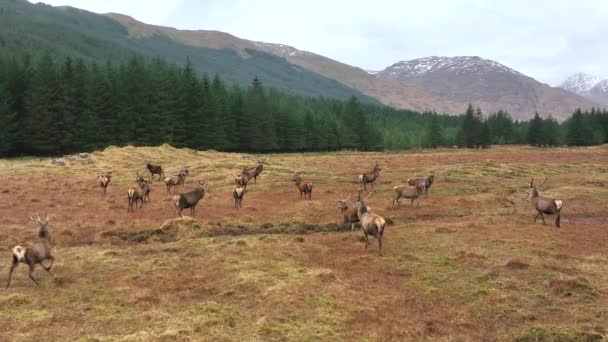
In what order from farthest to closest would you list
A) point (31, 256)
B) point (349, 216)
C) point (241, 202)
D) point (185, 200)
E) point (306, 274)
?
point (241, 202) < point (185, 200) < point (349, 216) < point (306, 274) < point (31, 256)

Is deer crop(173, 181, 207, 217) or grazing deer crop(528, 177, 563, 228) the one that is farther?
deer crop(173, 181, 207, 217)

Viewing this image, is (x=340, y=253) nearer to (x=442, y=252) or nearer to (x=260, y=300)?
(x=442, y=252)

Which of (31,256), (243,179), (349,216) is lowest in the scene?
(31,256)

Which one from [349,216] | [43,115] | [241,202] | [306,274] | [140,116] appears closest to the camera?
[306,274]

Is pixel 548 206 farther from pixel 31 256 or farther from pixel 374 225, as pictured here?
pixel 31 256

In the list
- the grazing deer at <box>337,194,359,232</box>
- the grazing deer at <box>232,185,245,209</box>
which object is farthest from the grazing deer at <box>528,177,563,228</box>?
the grazing deer at <box>232,185,245,209</box>

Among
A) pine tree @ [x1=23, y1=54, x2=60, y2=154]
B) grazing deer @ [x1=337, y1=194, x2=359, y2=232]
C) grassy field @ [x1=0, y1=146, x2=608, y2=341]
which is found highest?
pine tree @ [x1=23, y1=54, x2=60, y2=154]

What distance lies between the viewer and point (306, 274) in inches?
599

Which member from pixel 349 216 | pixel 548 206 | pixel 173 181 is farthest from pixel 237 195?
pixel 548 206

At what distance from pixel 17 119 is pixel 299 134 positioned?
54.3m

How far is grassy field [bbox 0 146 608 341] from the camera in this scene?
1141cm

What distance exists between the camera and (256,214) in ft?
86.7

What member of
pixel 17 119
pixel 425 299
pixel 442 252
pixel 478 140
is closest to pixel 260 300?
pixel 425 299

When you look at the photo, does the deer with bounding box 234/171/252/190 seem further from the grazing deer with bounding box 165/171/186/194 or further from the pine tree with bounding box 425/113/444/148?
the pine tree with bounding box 425/113/444/148
